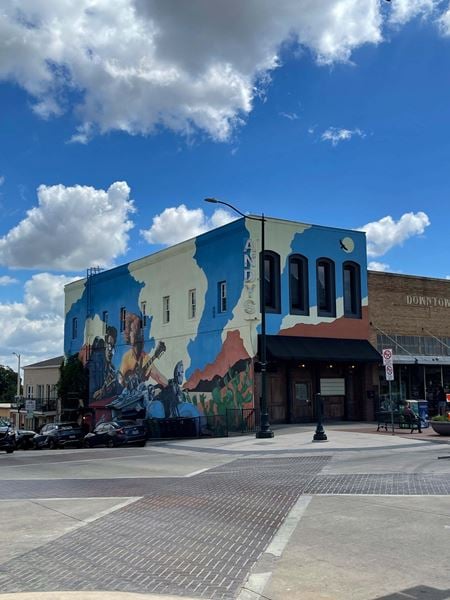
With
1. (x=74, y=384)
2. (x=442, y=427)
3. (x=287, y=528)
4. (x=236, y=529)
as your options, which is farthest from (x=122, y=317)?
(x=287, y=528)

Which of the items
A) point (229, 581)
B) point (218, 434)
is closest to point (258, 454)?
point (218, 434)

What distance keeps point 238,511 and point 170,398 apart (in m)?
25.7

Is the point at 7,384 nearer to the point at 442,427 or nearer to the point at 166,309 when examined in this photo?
A: the point at 166,309

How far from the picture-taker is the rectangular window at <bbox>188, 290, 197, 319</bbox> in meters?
34.3

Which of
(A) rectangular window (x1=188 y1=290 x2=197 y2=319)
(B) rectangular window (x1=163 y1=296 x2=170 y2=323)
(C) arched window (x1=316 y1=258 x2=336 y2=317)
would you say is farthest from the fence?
(C) arched window (x1=316 y1=258 x2=336 y2=317)

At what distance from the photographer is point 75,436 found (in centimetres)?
3159

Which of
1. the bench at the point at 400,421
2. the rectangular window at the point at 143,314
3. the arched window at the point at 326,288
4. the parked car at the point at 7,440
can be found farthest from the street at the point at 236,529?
the rectangular window at the point at 143,314

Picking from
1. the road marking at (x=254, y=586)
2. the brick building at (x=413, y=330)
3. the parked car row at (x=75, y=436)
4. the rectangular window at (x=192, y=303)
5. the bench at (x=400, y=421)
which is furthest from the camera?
the rectangular window at (x=192, y=303)

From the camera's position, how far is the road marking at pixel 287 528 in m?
7.54

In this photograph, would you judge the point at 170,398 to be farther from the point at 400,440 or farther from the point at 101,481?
the point at 101,481

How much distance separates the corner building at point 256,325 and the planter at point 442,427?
6.94 meters

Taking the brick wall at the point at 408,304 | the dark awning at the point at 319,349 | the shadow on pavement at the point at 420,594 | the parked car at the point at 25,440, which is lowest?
the parked car at the point at 25,440

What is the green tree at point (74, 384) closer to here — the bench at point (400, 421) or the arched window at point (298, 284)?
the arched window at point (298, 284)

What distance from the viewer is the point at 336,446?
20641 millimetres
